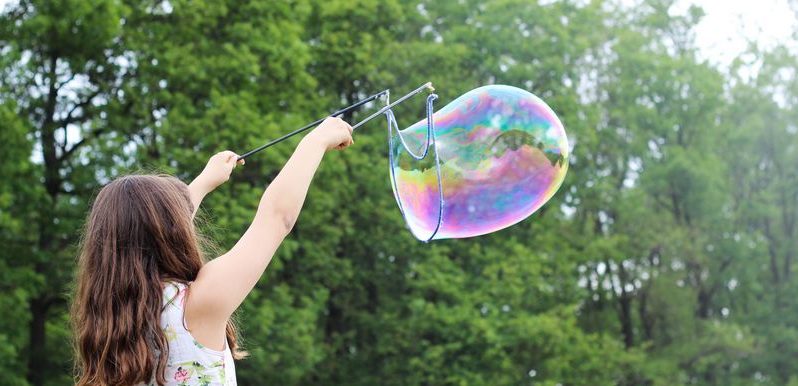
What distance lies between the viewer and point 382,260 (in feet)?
76.9

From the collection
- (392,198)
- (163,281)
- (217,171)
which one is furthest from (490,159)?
(392,198)

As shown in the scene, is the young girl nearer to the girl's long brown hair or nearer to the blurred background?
the girl's long brown hair

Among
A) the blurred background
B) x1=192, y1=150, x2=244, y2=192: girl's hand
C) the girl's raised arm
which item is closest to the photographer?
the girl's raised arm

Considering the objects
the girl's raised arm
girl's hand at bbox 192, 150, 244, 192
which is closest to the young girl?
the girl's raised arm

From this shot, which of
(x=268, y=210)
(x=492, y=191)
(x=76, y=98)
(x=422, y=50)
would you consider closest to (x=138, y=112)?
(x=76, y=98)

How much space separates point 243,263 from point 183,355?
0.27 meters

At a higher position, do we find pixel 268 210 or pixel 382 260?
pixel 268 210

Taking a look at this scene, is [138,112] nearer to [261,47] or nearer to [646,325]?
[261,47]

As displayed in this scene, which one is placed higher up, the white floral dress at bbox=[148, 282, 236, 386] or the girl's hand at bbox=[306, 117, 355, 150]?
the girl's hand at bbox=[306, 117, 355, 150]

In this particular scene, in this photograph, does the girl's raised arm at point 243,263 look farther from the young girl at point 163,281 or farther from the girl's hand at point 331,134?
the girl's hand at point 331,134

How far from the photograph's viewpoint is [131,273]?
2.90 m

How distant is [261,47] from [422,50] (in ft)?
16.9

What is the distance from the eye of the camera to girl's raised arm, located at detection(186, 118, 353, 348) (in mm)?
2783

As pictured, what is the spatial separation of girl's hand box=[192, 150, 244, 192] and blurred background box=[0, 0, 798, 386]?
555 centimetres
